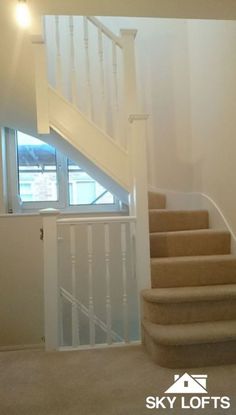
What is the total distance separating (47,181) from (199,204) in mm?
1846

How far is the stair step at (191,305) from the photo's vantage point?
220 cm

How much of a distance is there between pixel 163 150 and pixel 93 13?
5.76 feet

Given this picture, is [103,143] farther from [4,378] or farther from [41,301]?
[41,301]

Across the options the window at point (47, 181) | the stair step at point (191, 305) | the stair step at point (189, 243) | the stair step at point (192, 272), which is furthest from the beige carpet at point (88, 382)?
the window at point (47, 181)

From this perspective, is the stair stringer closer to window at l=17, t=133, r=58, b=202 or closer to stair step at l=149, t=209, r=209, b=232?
stair step at l=149, t=209, r=209, b=232

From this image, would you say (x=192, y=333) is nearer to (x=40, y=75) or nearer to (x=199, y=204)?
(x=199, y=204)

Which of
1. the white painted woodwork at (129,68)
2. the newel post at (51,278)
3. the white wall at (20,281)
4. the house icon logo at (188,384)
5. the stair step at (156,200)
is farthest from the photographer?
the white wall at (20,281)

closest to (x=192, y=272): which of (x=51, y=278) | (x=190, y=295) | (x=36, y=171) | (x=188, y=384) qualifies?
(x=190, y=295)

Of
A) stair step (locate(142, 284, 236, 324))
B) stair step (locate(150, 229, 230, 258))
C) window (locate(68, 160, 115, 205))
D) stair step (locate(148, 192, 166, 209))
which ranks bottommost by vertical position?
stair step (locate(142, 284, 236, 324))

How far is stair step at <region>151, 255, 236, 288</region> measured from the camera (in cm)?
249

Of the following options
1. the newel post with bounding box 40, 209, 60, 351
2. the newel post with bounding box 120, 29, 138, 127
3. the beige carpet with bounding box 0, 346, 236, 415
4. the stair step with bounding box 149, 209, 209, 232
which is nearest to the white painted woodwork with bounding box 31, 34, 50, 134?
the newel post with bounding box 120, 29, 138, 127

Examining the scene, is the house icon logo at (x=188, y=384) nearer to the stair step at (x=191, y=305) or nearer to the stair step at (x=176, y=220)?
the stair step at (x=191, y=305)

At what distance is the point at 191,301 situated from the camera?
221cm

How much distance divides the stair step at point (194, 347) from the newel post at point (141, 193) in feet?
1.55
